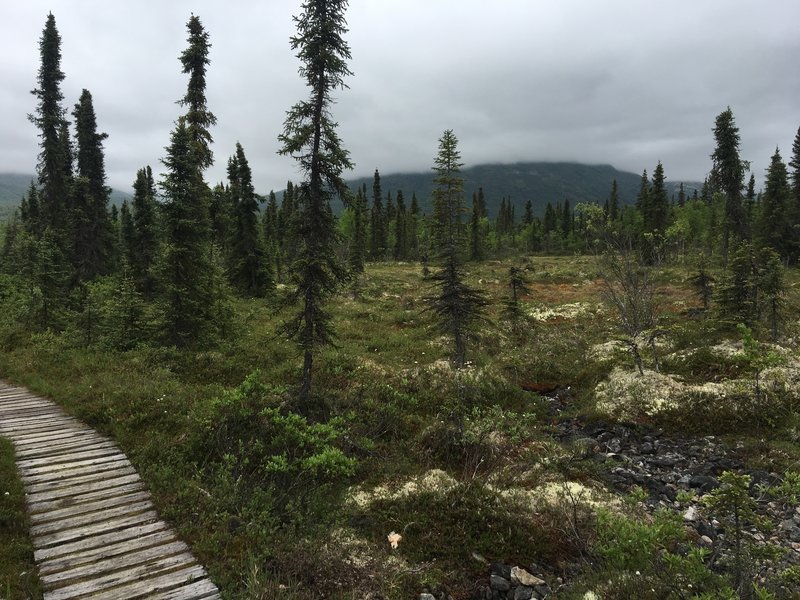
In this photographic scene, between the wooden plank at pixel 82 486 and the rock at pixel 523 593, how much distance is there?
8.04 m

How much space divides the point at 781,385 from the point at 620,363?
5507 millimetres

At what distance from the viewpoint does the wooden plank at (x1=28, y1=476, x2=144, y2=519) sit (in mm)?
7977

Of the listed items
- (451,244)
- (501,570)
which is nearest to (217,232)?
(451,244)

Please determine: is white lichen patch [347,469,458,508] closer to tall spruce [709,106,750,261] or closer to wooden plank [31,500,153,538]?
wooden plank [31,500,153,538]

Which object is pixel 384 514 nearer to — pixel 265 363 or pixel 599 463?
pixel 599 463

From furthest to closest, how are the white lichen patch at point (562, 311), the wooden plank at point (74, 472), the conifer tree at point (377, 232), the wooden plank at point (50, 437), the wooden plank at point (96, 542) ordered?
the conifer tree at point (377, 232), the white lichen patch at point (562, 311), the wooden plank at point (50, 437), the wooden plank at point (74, 472), the wooden plank at point (96, 542)

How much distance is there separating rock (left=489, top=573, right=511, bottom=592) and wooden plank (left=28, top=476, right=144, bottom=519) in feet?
24.1

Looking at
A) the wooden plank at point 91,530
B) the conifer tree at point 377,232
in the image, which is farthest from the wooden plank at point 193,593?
the conifer tree at point 377,232

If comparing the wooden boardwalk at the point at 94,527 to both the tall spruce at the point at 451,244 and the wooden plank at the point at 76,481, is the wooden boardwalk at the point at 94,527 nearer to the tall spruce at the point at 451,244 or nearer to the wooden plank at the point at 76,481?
the wooden plank at the point at 76,481

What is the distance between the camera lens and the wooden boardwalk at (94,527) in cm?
652

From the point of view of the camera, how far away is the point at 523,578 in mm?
7867

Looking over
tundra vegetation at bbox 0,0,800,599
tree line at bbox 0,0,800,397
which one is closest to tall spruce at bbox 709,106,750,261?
tree line at bbox 0,0,800,397

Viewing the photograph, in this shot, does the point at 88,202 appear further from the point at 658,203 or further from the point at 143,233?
the point at 658,203

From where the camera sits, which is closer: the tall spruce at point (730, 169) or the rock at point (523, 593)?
the rock at point (523, 593)
